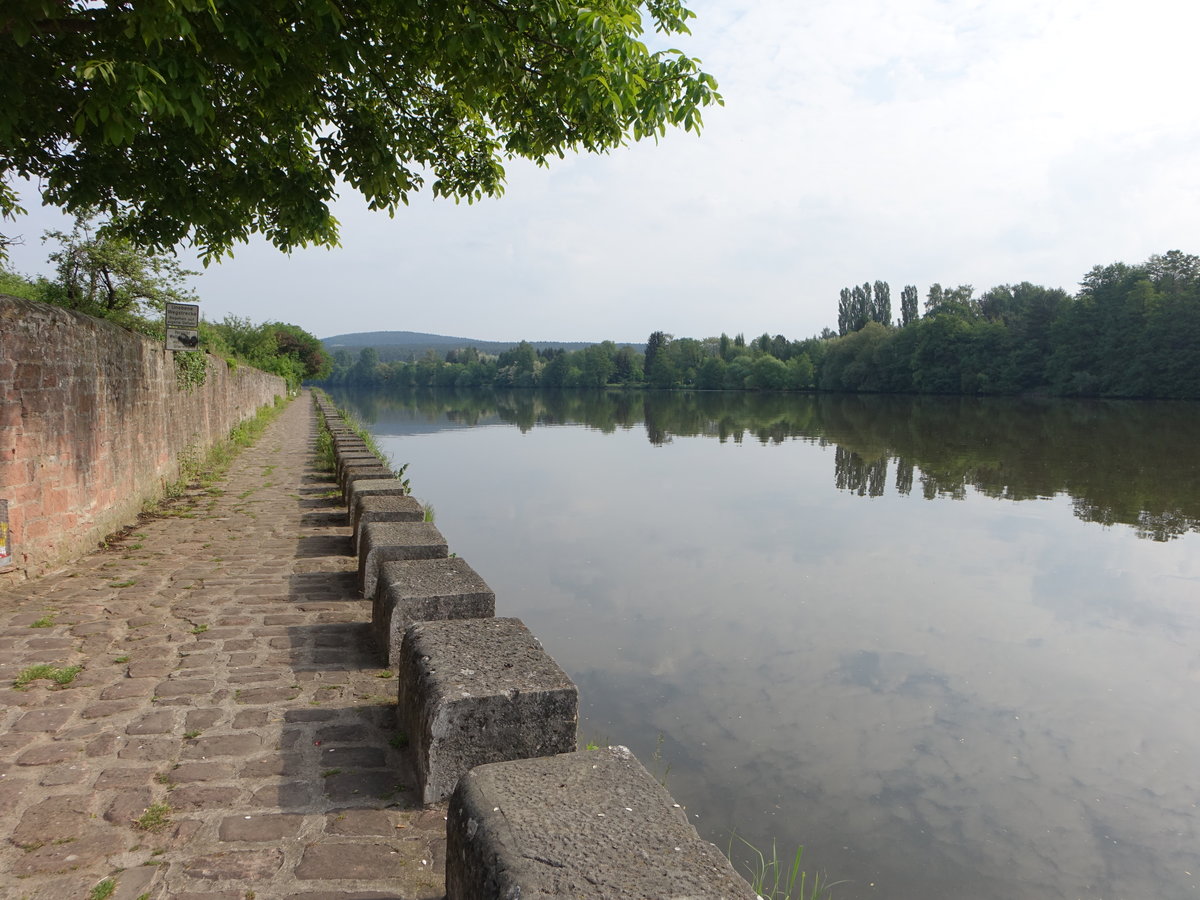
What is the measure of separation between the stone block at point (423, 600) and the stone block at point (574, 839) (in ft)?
5.66

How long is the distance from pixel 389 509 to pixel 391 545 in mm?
1333

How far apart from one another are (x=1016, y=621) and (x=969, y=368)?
66297 millimetres

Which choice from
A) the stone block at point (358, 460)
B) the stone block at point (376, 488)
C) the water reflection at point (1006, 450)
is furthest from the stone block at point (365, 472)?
the water reflection at point (1006, 450)

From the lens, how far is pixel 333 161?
6.79 meters

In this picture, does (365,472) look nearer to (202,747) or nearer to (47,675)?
(47,675)

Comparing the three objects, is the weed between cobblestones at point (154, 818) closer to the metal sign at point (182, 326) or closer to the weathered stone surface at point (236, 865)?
the weathered stone surface at point (236, 865)

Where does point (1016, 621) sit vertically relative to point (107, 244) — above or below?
below

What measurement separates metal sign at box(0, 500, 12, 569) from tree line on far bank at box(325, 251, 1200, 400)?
62366mm

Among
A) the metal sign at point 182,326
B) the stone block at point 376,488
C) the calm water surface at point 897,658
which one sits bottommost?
the calm water surface at point 897,658

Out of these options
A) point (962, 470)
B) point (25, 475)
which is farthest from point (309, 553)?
point (962, 470)

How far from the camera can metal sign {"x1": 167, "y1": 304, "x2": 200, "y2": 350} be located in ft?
32.4

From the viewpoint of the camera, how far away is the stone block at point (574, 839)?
1808 millimetres

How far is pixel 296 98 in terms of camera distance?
5.61 metres

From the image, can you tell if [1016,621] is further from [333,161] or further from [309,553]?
[333,161]
